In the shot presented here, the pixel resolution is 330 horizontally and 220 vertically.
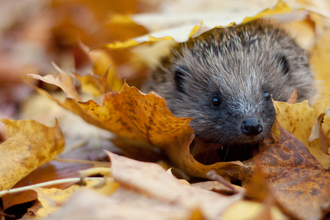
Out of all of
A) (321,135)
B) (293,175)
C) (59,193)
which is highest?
(321,135)

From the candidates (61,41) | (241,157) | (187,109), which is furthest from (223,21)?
(61,41)

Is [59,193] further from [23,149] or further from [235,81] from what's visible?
[235,81]

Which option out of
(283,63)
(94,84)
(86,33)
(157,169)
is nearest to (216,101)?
(283,63)

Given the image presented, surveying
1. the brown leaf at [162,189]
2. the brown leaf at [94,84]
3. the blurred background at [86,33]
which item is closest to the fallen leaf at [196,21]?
the blurred background at [86,33]

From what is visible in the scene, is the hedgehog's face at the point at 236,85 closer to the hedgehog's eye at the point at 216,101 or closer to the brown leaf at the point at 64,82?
the hedgehog's eye at the point at 216,101

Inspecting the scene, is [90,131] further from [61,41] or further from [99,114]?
[61,41]

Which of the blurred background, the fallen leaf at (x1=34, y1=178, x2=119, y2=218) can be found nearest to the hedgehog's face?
the blurred background
